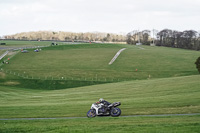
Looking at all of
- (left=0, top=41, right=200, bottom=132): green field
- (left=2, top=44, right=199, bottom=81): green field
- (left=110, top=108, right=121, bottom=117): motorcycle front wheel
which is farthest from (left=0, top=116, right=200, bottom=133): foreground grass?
(left=2, top=44, right=199, bottom=81): green field

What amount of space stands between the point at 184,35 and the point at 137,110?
6702 inches

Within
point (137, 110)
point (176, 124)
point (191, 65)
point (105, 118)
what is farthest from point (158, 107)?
point (191, 65)

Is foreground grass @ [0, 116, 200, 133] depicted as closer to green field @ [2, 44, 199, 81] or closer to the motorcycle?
the motorcycle

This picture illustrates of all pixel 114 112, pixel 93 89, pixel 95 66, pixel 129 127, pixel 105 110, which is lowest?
pixel 93 89

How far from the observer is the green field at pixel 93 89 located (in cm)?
2070

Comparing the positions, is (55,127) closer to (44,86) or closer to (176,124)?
(176,124)

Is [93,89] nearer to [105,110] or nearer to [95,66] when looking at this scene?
[105,110]

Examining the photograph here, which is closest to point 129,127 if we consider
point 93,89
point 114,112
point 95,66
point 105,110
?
point 114,112

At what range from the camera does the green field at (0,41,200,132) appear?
20.7 m

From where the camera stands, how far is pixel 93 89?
5191 cm

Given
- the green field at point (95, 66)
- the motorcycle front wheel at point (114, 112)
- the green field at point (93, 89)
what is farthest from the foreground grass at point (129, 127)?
the green field at point (95, 66)

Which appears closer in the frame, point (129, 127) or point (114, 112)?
point (129, 127)

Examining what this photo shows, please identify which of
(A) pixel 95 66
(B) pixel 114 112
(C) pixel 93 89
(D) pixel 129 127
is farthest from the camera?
(A) pixel 95 66

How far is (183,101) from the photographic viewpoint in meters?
28.9
